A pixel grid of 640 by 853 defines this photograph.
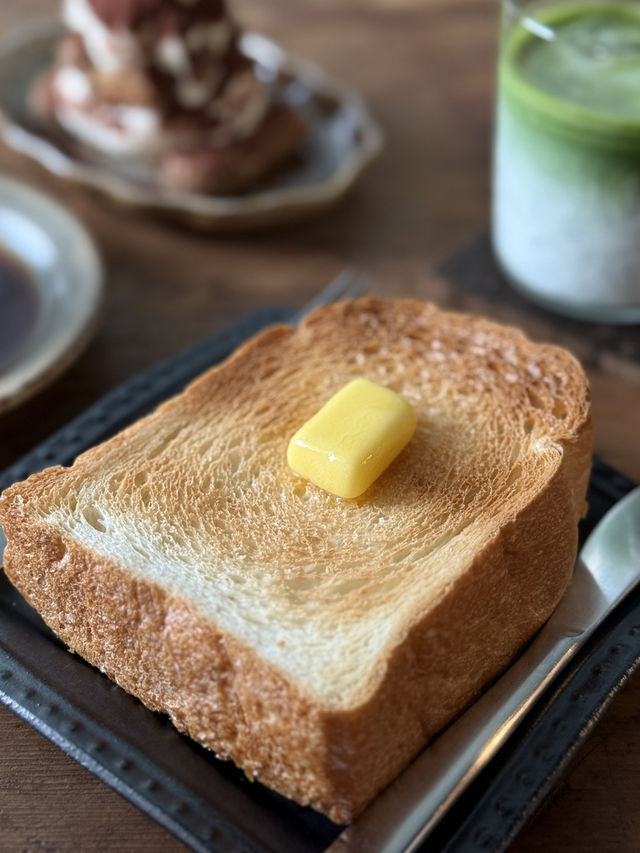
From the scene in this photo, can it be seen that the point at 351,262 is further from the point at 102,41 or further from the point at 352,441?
the point at 352,441

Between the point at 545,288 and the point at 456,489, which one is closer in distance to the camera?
the point at 456,489

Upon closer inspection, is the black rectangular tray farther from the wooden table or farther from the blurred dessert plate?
the blurred dessert plate

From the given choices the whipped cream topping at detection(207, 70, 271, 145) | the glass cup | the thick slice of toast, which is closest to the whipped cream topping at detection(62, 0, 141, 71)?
the whipped cream topping at detection(207, 70, 271, 145)

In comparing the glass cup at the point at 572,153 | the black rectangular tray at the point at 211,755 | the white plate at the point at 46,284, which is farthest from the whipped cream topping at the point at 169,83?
the black rectangular tray at the point at 211,755

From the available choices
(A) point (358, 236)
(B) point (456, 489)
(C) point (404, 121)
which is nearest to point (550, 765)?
(B) point (456, 489)

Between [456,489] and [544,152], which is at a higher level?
[544,152]

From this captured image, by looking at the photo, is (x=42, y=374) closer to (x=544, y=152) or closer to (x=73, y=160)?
(x=73, y=160)
